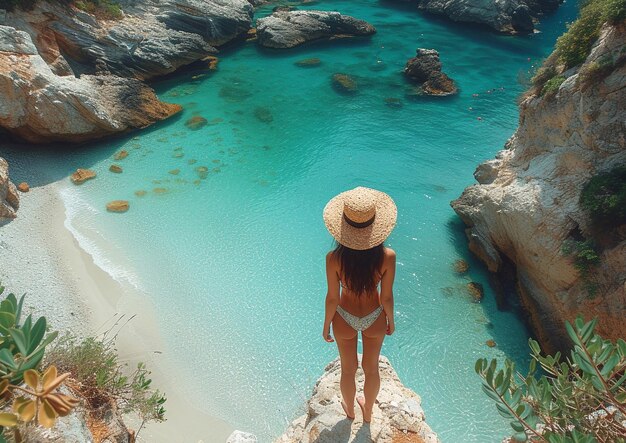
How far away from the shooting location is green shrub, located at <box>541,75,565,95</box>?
422 inches

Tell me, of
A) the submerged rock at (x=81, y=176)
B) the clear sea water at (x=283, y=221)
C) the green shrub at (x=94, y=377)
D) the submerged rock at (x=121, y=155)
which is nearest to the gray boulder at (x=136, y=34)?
the clear sea water at (x=283, y=221)

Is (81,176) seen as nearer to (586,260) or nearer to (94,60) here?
(94,60)

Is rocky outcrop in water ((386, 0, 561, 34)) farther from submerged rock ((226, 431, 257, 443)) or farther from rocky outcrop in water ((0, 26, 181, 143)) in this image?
submerged rock ((226, 431, 257, 443))

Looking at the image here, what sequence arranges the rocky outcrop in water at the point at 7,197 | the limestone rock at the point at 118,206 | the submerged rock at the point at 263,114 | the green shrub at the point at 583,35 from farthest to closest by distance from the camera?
the submerged rock at the point at 263,114
the limestone rock at the point at 118,206
the rocky outcrop in water at the point at 7,197
the green shrub at the point at 583,35

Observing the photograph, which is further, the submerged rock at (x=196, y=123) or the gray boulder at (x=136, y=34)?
the submerged rock at (x=196, y=123)

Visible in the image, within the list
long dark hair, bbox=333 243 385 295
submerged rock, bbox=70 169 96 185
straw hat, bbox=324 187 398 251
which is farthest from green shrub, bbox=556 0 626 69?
submerged rock, bbox=70 169 96 185

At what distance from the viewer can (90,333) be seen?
9.35 metres

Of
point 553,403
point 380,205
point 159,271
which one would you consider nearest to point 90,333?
point 159,271

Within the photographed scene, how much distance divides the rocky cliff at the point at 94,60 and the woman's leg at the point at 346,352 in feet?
45.2

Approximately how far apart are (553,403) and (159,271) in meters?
9.83

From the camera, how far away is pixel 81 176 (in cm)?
1420

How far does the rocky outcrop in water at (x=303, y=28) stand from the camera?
2572 centimetres

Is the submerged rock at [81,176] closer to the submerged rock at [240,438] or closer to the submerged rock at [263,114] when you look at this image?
the submerged rock at [263,114]

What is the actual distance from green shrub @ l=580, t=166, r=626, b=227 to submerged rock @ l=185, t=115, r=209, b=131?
13.7m
